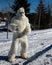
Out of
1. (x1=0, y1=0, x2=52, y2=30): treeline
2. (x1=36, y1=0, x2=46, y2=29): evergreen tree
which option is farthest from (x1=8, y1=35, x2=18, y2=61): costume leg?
(x1=36, y1=0, x2=46, y2=29): evergreen tree

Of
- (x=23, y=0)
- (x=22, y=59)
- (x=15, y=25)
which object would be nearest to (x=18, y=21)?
(x=15, y=25)

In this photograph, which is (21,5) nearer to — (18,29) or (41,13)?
(41,13)

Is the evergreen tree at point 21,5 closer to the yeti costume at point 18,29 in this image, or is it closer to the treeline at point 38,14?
the treeline at point 38,14

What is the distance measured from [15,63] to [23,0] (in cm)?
4012

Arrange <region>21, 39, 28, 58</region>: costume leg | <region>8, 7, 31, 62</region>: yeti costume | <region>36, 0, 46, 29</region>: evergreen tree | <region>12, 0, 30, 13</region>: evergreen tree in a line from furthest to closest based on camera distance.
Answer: <region>36, 0, 46, 29</region>: evergreen tree
<region>12, 0, 30, 13</region>: evergreen tree
<region>21, 39, 28, 58</region>: costume leg
<region>8, 7, 31, 62</region>: yeti costume

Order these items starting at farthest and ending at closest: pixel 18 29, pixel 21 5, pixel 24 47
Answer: pixel 21 5
pixel 24 47
pixel 18 29

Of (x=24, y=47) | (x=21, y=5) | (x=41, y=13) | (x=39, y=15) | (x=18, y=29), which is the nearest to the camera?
(x=18, y=29)

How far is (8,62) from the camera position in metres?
7.51

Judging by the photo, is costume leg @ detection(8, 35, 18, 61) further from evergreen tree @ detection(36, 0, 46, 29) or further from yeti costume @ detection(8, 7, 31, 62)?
evergreen tree @ detection(36, 0, 46, 29)

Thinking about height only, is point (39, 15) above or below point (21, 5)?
below

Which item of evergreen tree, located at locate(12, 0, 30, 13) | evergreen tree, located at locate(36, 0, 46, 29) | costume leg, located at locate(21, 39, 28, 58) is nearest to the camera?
costume leg, located at locate(21, 39, 28, 58)

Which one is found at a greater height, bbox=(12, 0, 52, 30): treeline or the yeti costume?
the yeti costume

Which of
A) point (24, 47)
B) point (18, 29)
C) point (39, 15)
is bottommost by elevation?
point (39, 15)

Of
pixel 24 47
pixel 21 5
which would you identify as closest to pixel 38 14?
pixel 21 5
